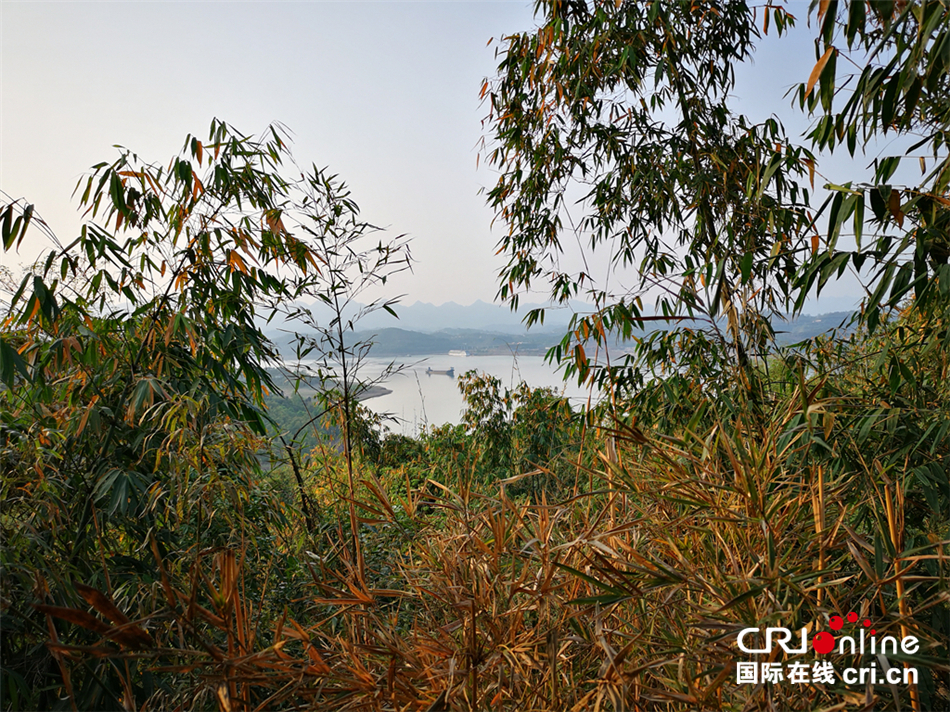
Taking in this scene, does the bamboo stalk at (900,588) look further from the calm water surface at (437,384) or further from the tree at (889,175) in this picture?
the calm water surface at (437,384)

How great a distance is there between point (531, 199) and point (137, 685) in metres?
2.19

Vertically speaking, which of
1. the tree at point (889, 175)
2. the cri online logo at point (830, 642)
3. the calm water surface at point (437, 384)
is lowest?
the cri online logo at point (830, 642)

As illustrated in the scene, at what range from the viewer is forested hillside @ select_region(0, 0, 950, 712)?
758 millimetres

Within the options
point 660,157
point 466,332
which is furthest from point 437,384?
point 660,157

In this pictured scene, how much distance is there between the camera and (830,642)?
2.40 feet

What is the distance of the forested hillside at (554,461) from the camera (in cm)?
76

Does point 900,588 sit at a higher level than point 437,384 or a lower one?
lower

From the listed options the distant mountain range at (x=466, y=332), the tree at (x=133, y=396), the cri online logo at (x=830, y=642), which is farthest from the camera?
the distant mountain range at (x=466, y=332)

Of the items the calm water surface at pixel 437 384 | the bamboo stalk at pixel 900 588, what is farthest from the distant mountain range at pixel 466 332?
the bamboo stalk at pixel 900 588

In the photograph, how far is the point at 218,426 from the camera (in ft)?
4.42

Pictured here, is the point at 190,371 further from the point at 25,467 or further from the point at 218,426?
the point at 25,467

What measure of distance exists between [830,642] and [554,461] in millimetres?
514

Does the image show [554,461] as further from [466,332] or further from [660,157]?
[466,332]

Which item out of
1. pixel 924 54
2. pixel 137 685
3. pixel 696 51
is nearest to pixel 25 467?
pixel 137 685
